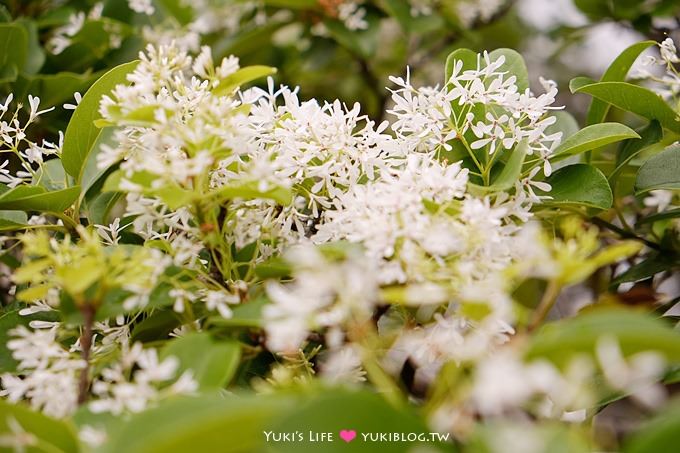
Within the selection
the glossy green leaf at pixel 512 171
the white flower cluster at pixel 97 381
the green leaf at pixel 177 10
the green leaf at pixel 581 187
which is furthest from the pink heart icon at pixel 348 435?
the green leaf at pixel 177 10

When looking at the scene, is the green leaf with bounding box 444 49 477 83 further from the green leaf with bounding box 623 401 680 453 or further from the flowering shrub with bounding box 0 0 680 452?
the green leaf with bounding box 623 401 680 453

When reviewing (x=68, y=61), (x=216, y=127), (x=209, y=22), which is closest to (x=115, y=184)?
(x=216, y=127)

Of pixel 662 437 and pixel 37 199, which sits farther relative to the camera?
pixel 37 199

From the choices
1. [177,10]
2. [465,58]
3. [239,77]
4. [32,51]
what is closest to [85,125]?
[239,77]

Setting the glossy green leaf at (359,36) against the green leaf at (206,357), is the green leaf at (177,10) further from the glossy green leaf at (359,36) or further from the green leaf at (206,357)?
the green leaf at (206,357)

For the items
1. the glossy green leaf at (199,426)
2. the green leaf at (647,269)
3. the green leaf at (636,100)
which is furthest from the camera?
the green leaf at (647,269)

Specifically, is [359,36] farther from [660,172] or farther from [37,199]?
[37,199]
